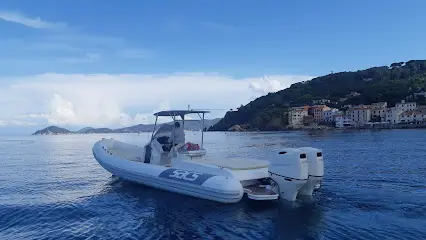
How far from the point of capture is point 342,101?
461ft

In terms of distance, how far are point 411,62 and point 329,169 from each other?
188085 mm

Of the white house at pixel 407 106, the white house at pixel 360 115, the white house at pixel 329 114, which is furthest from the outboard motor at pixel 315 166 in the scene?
the white house at pixel 329 114

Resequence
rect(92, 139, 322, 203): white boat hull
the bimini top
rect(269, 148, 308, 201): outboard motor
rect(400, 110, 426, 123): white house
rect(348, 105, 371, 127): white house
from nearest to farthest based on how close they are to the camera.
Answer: rect(269, 148, 308, 201): outboard motor, rect(92, 139, 322, 203): white boat hull, the bimini top, rect(400, 110, 426, 123): white house, rect(348, 105, 371, 127): white house

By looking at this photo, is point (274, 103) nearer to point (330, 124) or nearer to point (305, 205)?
point (330, 124)

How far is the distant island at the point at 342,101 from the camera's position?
370 feet

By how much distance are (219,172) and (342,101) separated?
13751 centimetres

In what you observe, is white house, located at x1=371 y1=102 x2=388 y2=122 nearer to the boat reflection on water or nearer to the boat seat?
the boat seat

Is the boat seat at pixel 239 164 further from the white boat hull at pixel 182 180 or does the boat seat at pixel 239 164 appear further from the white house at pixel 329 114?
the white house at pixel 329 114

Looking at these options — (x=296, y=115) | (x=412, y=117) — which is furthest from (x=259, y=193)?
(x=296, y=115)

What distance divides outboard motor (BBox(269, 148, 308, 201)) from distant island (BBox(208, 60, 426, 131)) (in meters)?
102

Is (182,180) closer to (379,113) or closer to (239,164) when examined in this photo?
(239,164)

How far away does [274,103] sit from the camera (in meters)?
165

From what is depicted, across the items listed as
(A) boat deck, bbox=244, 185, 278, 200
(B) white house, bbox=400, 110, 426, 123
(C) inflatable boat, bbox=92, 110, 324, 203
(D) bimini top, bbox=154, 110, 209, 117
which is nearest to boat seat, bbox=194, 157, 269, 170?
(C) inflatable boat, bbox=92, 110, 324, 203

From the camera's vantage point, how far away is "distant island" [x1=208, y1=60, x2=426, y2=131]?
11262 centimetres
